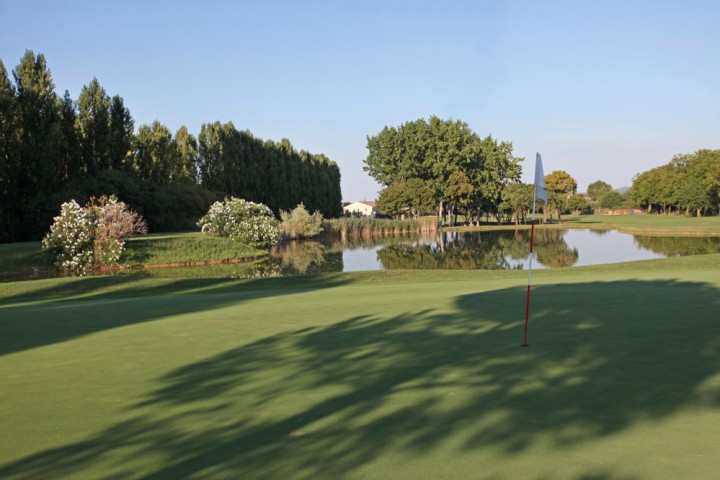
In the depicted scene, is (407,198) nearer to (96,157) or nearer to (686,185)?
(96,157)

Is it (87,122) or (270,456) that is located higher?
(87,122)

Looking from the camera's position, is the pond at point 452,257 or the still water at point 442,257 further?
the pond at point 452,257

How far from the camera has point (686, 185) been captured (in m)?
102

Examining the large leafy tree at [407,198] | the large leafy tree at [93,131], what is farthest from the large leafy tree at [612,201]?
the large leafy tree at [93,131]

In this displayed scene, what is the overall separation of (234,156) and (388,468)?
70.6m

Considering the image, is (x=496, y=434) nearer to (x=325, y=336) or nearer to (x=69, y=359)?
(x=325, y=336)

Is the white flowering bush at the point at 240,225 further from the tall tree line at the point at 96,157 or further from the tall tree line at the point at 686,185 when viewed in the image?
the tall tree line at the point at 686,185

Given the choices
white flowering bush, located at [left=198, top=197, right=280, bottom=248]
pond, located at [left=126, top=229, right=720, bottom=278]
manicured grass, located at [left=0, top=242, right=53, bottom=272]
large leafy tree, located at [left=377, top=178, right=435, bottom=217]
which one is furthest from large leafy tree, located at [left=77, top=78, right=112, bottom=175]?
large leafy tree, located at [left=377, top=178, right=435, bottom=217]

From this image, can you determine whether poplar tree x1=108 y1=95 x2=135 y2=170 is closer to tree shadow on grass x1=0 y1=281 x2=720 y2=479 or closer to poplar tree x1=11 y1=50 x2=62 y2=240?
poplar tree x1=11 y1=50 x2=62 y2=240

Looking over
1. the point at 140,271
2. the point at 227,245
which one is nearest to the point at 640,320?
the point at 140,271

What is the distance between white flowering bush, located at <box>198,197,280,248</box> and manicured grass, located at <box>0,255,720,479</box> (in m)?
35.4

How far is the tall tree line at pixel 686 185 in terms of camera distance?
322ft

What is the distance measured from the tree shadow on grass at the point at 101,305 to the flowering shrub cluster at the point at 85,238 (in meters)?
11.2

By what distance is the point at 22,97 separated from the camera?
143 ft
